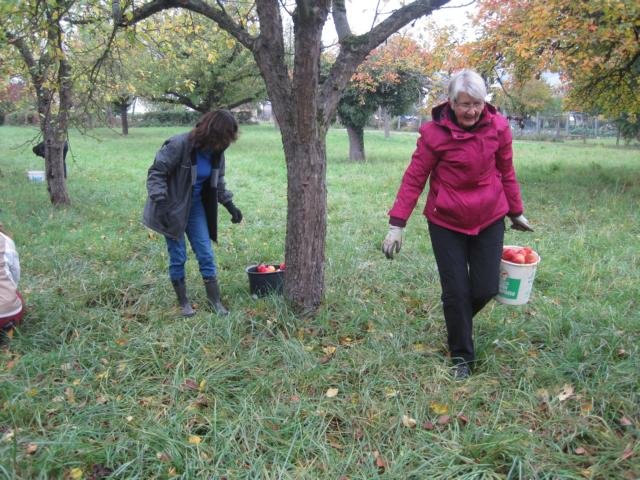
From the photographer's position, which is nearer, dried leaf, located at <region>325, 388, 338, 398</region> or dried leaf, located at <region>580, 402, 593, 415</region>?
dried leaf, located at <region>580, 402, 593, 415</region>

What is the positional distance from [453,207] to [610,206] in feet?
21.4

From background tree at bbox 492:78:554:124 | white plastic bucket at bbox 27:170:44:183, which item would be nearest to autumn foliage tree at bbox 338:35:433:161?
background tree at bbox 492:78:554:124

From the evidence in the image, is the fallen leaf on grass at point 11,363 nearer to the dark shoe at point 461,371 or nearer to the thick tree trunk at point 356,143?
the dark shoe at point 461,371

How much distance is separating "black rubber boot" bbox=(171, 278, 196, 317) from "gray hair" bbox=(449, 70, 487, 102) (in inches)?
101

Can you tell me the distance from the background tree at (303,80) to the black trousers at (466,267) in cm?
101

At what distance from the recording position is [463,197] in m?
3.04

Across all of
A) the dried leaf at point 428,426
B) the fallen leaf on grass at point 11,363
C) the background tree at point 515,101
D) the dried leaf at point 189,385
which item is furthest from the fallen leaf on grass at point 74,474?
the background tree at point 515,101

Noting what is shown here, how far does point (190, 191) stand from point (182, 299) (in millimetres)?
916

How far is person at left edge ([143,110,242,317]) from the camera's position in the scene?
3.83 meters

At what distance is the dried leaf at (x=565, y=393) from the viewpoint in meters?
2.93

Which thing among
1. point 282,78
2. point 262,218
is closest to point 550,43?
point 262,218

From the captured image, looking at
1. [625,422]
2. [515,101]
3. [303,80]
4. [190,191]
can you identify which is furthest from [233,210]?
[515,101]

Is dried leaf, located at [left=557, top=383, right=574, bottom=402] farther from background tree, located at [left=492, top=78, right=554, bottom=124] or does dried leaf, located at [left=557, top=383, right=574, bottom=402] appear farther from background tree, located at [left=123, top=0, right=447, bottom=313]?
background tree, located at [left=492, top=78, right=554, bottom=124]

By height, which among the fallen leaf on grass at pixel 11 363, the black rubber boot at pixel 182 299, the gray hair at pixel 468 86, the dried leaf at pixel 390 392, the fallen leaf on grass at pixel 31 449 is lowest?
the fallen leaf on grass at pixel 31 449
